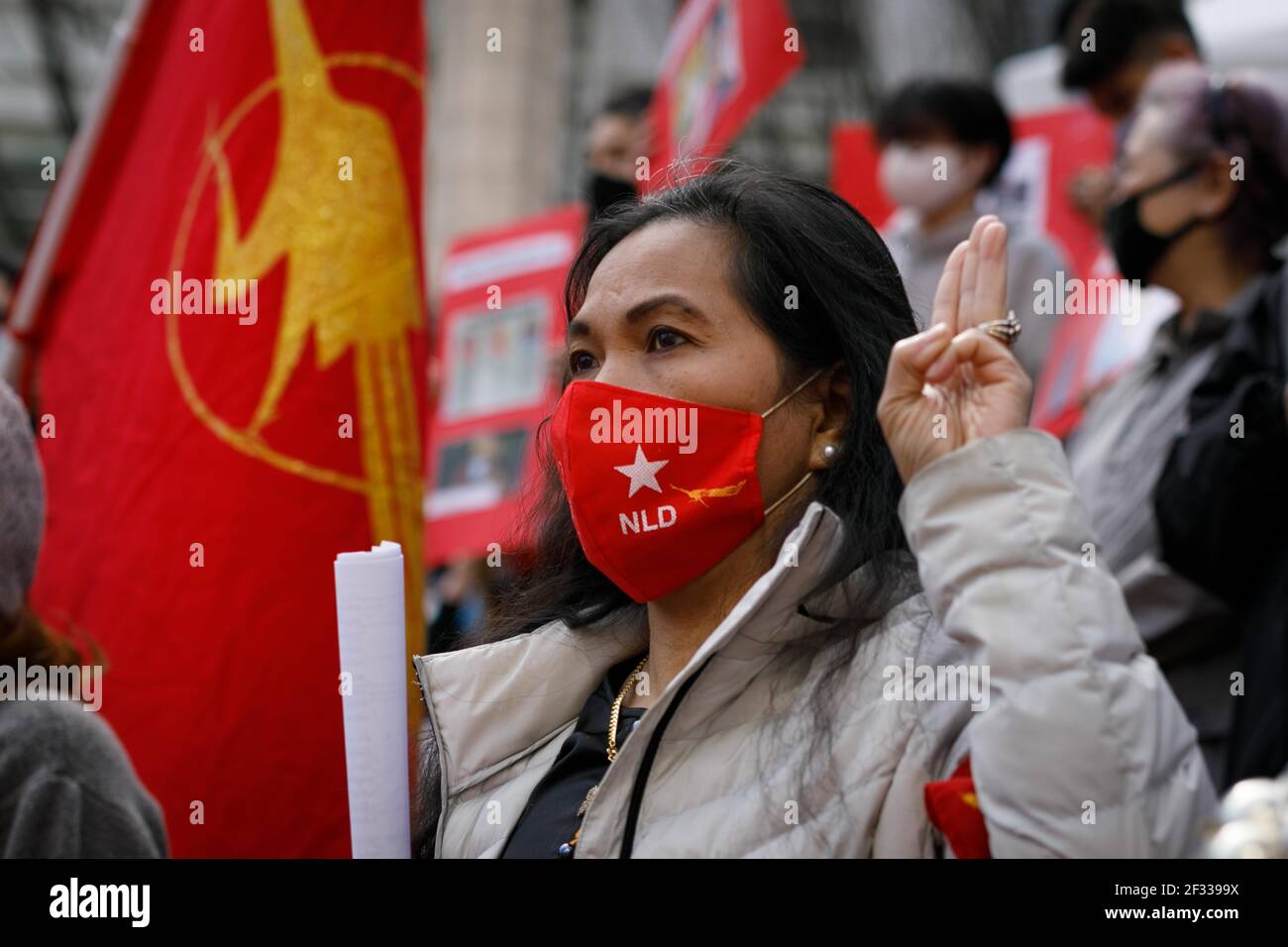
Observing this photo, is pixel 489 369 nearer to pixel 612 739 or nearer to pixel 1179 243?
pixel 1179 243

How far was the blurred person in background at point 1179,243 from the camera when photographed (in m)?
3.71

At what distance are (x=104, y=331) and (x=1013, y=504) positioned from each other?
2.54 metres

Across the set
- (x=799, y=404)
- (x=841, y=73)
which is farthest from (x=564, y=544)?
(x=841, y=73)

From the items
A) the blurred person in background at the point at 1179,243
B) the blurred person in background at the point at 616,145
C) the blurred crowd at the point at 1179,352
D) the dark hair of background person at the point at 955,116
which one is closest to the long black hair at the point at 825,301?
the blurred crowd at the point at 1179,352

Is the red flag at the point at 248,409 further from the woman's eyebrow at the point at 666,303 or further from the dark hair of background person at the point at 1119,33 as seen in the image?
the dark hair of background person at the point at 1119,33

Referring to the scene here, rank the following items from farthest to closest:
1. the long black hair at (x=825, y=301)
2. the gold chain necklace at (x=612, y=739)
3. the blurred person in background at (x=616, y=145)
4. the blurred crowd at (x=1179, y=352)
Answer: the blurred person in background at (x=616, y=145), the blurred crowd at (x=1179, y=352), the long black hair at (x=825, y=301), the gold chain necklace at (x=612, y=739)

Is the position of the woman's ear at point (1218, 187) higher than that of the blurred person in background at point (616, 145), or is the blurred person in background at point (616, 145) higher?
the blurred person in background at point (616, 145)

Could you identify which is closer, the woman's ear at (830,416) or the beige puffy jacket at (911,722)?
the beige puffy jacket at (911,722)

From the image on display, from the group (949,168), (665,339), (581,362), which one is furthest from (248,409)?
(949,168)

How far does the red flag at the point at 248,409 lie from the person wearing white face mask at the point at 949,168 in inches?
88.8

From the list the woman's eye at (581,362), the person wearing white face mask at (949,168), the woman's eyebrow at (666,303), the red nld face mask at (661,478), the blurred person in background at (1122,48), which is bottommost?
the red nld face mask at (661,478)

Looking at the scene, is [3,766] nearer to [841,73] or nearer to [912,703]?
[912,703]

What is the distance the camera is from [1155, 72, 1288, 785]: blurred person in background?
305cm
